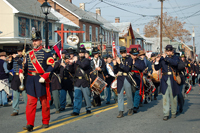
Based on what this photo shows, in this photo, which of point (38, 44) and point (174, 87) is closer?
point (38, 44)

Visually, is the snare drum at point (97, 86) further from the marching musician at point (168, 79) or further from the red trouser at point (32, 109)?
the red trouser at point (32, 109)

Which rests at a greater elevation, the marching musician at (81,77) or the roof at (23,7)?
the roof at (23,7)

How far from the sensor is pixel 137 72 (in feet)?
33.3

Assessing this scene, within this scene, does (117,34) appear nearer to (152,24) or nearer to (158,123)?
(152,24)

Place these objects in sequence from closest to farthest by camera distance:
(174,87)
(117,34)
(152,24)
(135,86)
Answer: (174,87) < (135,86) < (117,34) < (152,24)

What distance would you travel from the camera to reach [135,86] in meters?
9.82

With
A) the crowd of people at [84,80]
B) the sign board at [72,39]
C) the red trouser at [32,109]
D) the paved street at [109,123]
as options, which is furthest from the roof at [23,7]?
the red trouser at [32,109]

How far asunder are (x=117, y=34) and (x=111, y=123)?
49.4m

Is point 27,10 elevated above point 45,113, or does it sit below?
above

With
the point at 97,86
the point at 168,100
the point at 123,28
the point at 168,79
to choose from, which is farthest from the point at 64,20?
the point at 168,100

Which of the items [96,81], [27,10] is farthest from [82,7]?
[96,81]

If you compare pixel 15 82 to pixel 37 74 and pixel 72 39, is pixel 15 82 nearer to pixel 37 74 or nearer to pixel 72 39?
pixel 37 74

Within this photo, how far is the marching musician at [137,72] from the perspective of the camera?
979 cm

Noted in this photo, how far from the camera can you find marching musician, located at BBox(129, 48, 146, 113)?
979 cm
